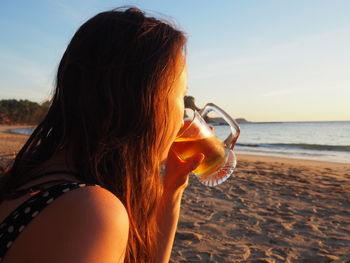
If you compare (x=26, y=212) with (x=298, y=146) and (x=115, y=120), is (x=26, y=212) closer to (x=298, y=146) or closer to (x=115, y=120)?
(x=115, y=120)

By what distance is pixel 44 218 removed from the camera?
777 mm

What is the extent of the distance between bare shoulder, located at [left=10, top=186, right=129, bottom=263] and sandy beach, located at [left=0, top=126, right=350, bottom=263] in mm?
2682

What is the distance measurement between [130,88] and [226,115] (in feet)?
3.09

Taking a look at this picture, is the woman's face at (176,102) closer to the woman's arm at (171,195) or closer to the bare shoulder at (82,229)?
the woman's arm at (171,195)

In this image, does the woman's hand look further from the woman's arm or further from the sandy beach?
the sandy beach

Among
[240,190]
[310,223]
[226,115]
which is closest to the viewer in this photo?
[226,115]

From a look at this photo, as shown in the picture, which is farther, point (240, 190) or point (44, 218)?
point (240, 190)

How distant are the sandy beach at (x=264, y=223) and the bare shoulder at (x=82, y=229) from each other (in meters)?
2.68

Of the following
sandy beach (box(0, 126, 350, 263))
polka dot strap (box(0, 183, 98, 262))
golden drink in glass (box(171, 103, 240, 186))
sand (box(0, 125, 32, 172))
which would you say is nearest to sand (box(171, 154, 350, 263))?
sandy beach (box(0, 126, 350, 263))

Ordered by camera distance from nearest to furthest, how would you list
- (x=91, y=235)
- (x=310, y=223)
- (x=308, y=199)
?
(x=91, y=235) < (x=310, y=223) < (x=308, y=199)

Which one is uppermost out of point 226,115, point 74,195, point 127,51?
point 127,51

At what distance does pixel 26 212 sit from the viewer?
830 mm

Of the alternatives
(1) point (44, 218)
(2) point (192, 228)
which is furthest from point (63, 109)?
(2) point (192, 228)

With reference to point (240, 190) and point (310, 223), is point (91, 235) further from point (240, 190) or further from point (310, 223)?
point (240, 190)
